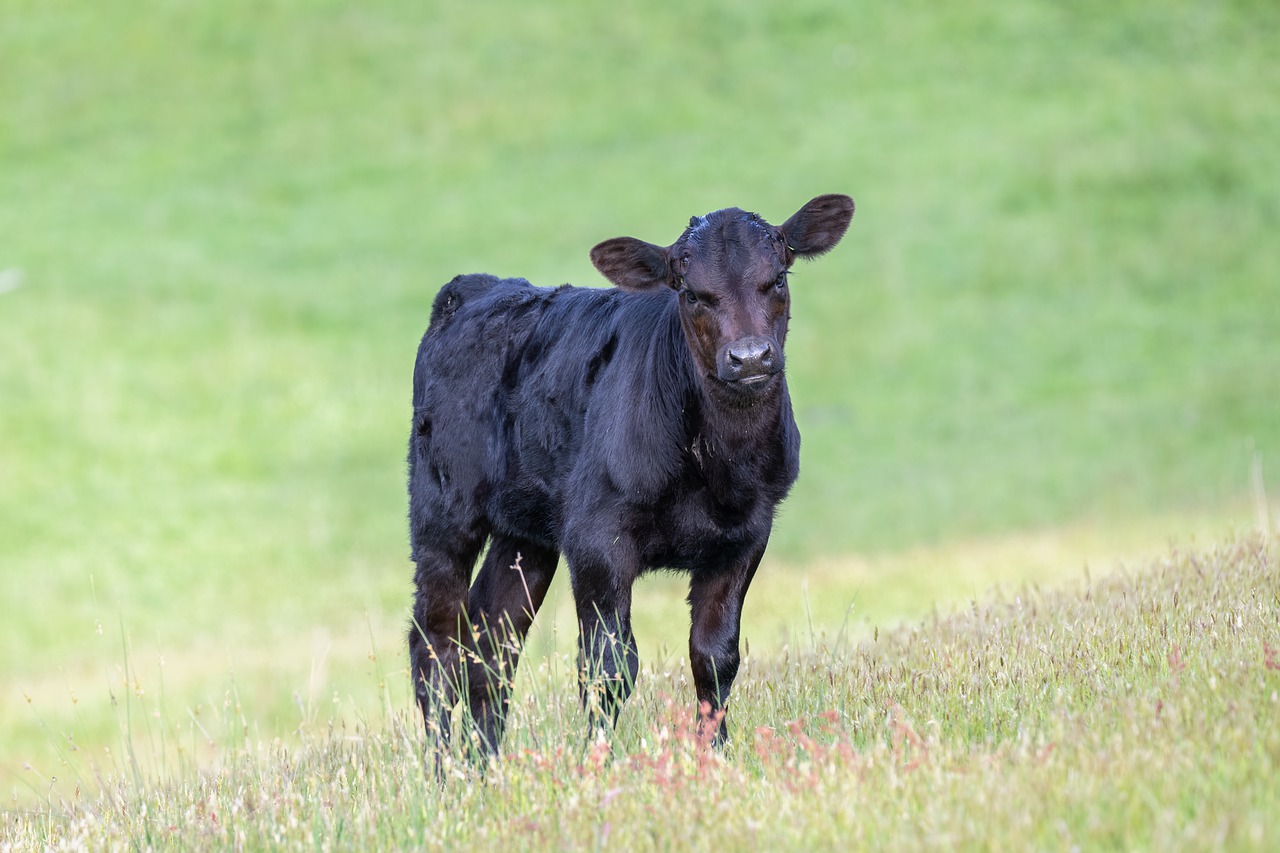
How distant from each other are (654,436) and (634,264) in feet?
2.82

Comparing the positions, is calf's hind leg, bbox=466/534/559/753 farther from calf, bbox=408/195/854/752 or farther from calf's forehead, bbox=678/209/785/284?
calf's forehead, bbox=678/209/785/284

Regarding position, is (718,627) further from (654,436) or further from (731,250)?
(731,250)

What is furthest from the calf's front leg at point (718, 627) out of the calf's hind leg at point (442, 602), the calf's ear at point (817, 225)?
the calf's hind leg at point (442, 602)

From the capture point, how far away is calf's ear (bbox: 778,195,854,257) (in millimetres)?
7152

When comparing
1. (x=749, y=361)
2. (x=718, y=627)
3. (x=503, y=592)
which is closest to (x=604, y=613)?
(x=718, y=627)

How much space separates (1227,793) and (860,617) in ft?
34.5

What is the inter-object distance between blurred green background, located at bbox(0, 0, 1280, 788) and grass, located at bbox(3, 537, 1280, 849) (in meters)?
5.95

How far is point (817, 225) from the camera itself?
7.23 meters

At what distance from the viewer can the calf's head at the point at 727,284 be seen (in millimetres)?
6234

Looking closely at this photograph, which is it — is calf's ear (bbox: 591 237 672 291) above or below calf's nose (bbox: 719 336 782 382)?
above

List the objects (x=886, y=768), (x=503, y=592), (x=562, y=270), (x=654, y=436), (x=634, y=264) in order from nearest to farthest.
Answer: (x=886, y=768) < (x=654, y=436) < (x=634, y=264) < (x=503, y=592) < (x=562, y=270)

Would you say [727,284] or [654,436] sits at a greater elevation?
[727,284]

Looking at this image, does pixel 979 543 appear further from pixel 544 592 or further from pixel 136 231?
pixel 136 231

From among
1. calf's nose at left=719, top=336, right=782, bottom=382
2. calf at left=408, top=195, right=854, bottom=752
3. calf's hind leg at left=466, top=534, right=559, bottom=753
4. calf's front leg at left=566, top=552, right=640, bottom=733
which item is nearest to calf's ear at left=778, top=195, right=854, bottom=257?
calf at left=408, top=195, right=854, bottom=752
